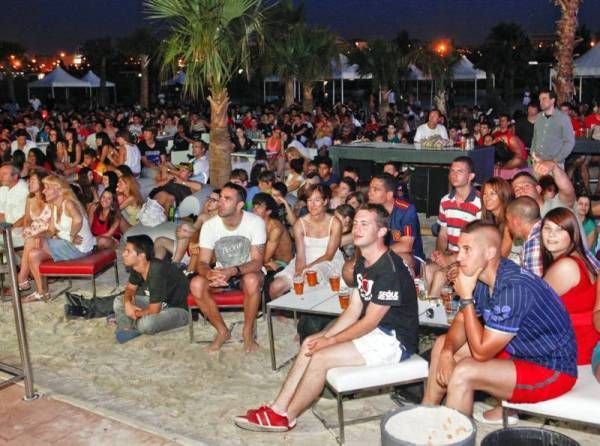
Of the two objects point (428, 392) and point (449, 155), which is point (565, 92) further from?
point (428, 392)

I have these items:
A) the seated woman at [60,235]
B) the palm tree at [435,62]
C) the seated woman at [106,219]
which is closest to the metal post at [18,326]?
the seated woman at [60,235]

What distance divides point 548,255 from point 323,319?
1.95 m

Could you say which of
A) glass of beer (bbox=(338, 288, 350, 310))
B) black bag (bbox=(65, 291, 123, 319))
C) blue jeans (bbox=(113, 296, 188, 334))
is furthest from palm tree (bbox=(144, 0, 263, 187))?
glass of beer (bbox=(338, 288, 350, 310))

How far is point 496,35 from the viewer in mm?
43219

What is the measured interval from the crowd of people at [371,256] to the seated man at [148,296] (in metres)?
0.01

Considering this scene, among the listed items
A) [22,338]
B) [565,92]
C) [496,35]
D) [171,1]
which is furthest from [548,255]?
[496,35]

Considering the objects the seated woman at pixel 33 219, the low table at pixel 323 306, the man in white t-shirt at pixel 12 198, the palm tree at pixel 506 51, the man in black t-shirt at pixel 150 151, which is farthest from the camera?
the palm tree at pixel 506 51

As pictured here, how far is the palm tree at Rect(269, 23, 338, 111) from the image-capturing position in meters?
25.6

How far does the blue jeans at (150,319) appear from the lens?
6645 mm

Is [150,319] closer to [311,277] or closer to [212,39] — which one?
[311,277]

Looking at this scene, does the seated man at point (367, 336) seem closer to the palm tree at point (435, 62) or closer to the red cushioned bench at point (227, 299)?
the red cushioned bench at point (227, 299)

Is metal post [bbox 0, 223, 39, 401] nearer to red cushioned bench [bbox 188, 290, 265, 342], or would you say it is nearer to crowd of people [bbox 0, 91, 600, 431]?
crowd of people [bbox 0, 91, 600, 431]

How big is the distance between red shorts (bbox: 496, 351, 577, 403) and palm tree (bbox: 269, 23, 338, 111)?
22191mm

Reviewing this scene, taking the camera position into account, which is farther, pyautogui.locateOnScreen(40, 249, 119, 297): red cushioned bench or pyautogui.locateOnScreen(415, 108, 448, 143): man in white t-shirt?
pyautogui.locateOnScreen(415, 108, 448, 143): man in white t-shirt
